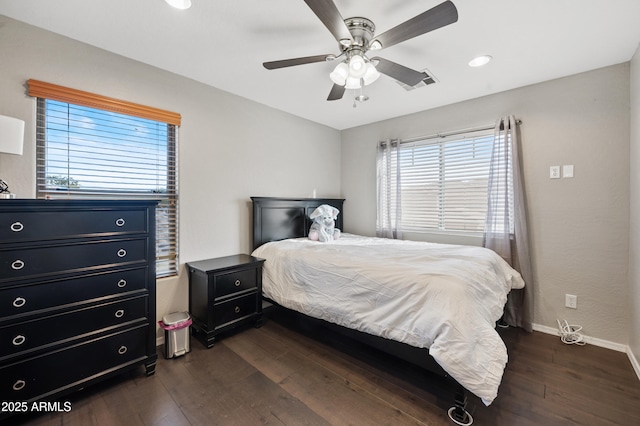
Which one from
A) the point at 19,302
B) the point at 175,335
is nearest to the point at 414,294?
the point at 175,335

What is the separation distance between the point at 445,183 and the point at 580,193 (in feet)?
4.06

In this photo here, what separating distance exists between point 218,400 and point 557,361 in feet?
8.64

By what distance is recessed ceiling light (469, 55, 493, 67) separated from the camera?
7.43 ft

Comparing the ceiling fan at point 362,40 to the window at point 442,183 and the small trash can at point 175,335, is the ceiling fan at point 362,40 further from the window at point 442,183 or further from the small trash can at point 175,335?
the small trash can at point 175,335

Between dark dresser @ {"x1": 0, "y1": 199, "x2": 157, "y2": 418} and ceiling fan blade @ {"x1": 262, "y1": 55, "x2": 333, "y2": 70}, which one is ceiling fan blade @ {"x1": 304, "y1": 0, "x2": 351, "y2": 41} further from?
dark dresser @ {"x1": 0, "y1": 199, "x2": 157, "y2": 418}

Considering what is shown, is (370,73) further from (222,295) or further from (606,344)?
(606,344)

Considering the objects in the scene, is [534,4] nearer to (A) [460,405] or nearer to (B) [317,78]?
(B) [317,78]

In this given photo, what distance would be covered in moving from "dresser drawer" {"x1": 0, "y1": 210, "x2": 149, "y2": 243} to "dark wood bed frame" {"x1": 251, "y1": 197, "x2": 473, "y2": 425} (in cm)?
138

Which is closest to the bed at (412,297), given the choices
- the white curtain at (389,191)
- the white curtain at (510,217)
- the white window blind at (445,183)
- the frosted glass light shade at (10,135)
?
the white curtain at (510,217)

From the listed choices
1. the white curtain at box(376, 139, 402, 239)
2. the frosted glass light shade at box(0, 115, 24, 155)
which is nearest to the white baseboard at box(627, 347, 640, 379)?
the white curtain at box(376, 139, 402, 239)

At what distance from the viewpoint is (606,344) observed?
95.0 inches

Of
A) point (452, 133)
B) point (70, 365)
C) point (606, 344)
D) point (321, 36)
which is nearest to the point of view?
point (70, 365)

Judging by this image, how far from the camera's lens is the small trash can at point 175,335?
2199mm

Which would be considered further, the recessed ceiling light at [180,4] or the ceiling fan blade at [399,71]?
the ceiling fan blade at [399,71]
